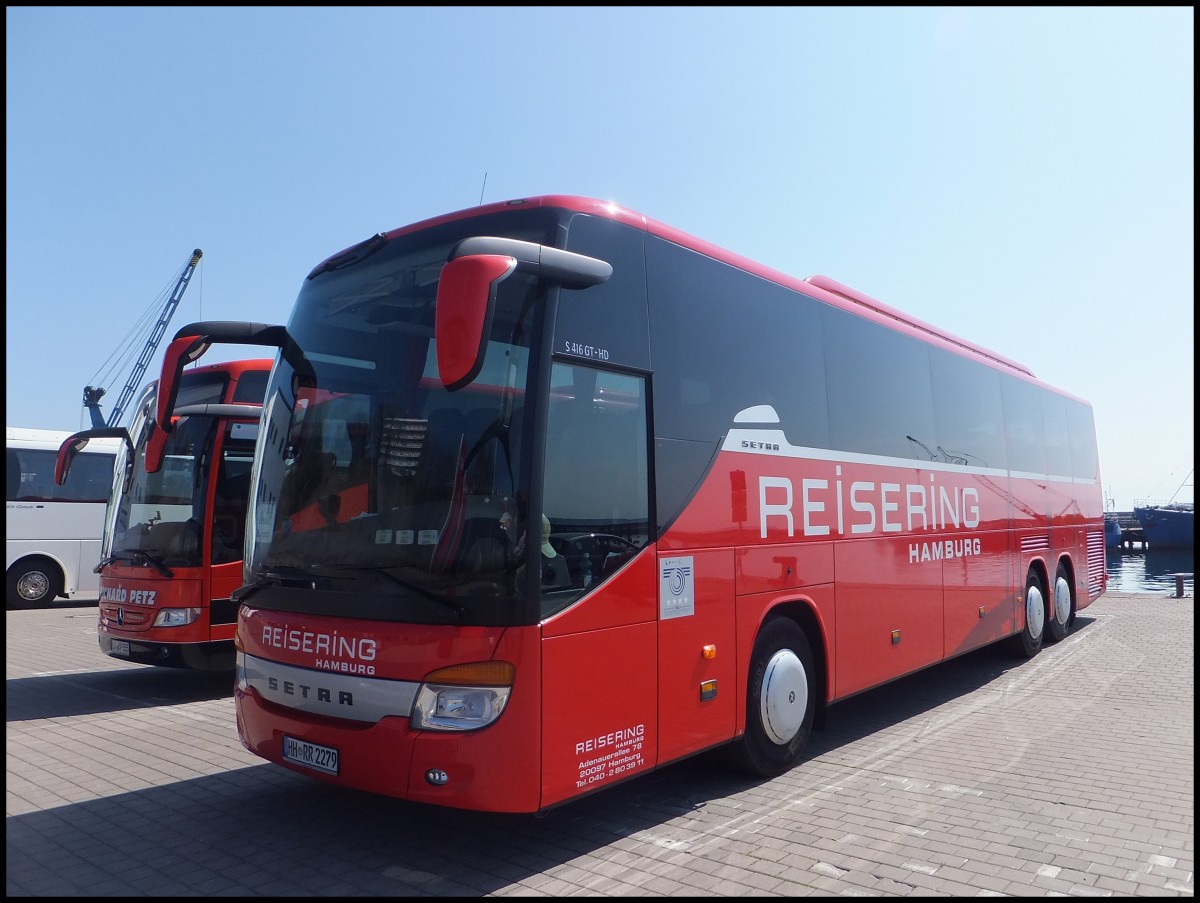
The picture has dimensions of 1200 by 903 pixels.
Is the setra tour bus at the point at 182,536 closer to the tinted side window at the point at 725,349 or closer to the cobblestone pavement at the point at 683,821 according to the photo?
the cobblestone pavement at the point at 683,821

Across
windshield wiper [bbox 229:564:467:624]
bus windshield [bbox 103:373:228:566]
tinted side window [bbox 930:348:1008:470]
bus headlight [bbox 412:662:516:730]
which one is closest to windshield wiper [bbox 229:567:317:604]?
windshield wiper [bbox 229:564:467:624]

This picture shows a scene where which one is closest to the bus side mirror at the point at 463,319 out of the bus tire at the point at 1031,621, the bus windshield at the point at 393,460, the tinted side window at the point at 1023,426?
the bus windshield at the point at 393,460

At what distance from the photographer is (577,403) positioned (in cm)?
476

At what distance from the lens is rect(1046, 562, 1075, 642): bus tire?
40.3 feet

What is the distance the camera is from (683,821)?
529 cm

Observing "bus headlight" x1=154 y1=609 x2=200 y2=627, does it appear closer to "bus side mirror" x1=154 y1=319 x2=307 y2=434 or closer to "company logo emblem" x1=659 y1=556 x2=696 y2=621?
"bus side mirror" x1=154 y1=319 x2=307 y2=434

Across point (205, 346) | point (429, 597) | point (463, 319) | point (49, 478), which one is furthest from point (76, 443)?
point (49, 478)

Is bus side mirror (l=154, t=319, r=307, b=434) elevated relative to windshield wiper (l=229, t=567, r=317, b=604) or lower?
elevated

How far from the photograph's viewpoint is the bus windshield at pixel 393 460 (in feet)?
14.3

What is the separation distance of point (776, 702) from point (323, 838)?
299 cm

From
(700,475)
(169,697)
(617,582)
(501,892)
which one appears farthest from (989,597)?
(169,697)

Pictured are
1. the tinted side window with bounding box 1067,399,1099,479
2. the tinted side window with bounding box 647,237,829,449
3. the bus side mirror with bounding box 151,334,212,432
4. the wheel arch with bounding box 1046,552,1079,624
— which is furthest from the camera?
the tinted side window with bounding box 1067,399,1099,479

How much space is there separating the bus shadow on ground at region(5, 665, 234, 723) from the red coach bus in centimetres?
467

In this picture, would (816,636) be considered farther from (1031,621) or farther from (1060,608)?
(1060,608)
